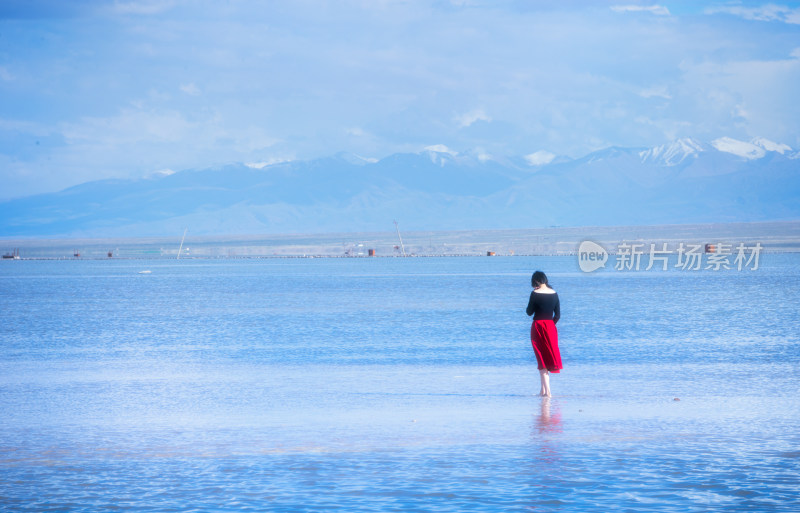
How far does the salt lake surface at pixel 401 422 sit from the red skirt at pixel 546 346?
0.55 meters

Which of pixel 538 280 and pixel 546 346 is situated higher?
pixel 538 280

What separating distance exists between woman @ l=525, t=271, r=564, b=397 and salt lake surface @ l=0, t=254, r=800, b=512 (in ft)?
1.80

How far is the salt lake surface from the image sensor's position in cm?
879

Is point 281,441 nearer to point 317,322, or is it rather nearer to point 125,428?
point 125,428

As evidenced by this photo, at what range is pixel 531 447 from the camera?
10469 millimetres

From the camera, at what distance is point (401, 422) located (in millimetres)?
12117

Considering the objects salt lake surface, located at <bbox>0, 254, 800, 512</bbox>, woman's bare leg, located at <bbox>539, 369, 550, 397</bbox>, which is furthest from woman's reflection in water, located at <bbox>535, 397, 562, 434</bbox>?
woman's bare leg, located at <bbox>539, 369, 550, 397</bbox>

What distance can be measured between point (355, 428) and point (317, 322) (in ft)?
63.5

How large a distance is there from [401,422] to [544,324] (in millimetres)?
2559

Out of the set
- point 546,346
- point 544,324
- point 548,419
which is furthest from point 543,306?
point 548,419

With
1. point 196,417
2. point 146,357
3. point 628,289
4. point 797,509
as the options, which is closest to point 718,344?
point 146,357

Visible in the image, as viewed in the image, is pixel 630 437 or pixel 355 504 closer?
pixel 355 504

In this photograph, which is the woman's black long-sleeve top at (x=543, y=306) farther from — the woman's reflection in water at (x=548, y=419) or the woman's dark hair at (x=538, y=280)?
the woman's reflection in water at (x=548, y=419)

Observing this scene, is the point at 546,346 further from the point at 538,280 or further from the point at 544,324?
the point at 538,280
